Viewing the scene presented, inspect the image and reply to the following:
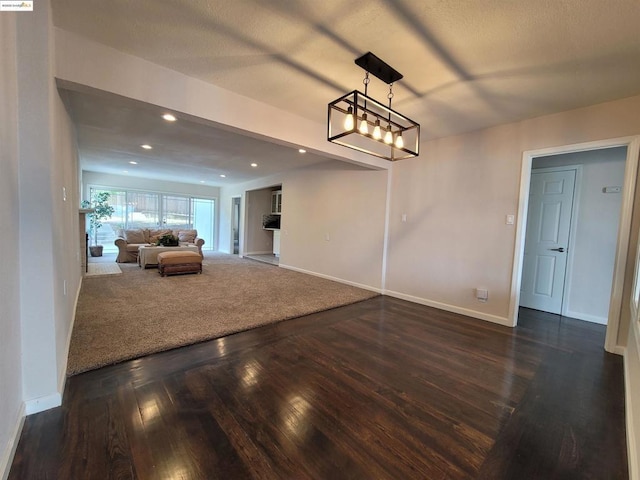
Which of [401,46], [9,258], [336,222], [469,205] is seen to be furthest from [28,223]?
[336,222]

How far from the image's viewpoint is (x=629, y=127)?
8.80 feet

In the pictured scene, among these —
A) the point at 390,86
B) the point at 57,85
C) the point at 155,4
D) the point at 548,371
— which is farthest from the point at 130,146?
the point at 548,371

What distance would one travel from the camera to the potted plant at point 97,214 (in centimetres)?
753

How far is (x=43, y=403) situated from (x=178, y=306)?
198 cm

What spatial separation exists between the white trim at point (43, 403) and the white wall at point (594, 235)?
5593 millimetres

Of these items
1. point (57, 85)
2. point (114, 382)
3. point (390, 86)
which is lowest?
point (114, 382)

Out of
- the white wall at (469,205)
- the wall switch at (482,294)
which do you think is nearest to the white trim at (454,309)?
the white wall at (469,205)

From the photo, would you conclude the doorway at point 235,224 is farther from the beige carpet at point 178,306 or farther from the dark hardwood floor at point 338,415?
the dark hardwood floor at point 338,415

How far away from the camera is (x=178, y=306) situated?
3637 millimetres

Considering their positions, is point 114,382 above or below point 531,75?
below

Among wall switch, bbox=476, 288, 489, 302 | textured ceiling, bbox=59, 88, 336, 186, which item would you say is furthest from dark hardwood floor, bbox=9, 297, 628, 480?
textured ceiling, bbox=59, 88, 336, 186

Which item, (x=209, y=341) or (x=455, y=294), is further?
(x=455, y=294)

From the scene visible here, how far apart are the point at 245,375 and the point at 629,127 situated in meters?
4.20

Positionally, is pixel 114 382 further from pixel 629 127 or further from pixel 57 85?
pixel 629 127
